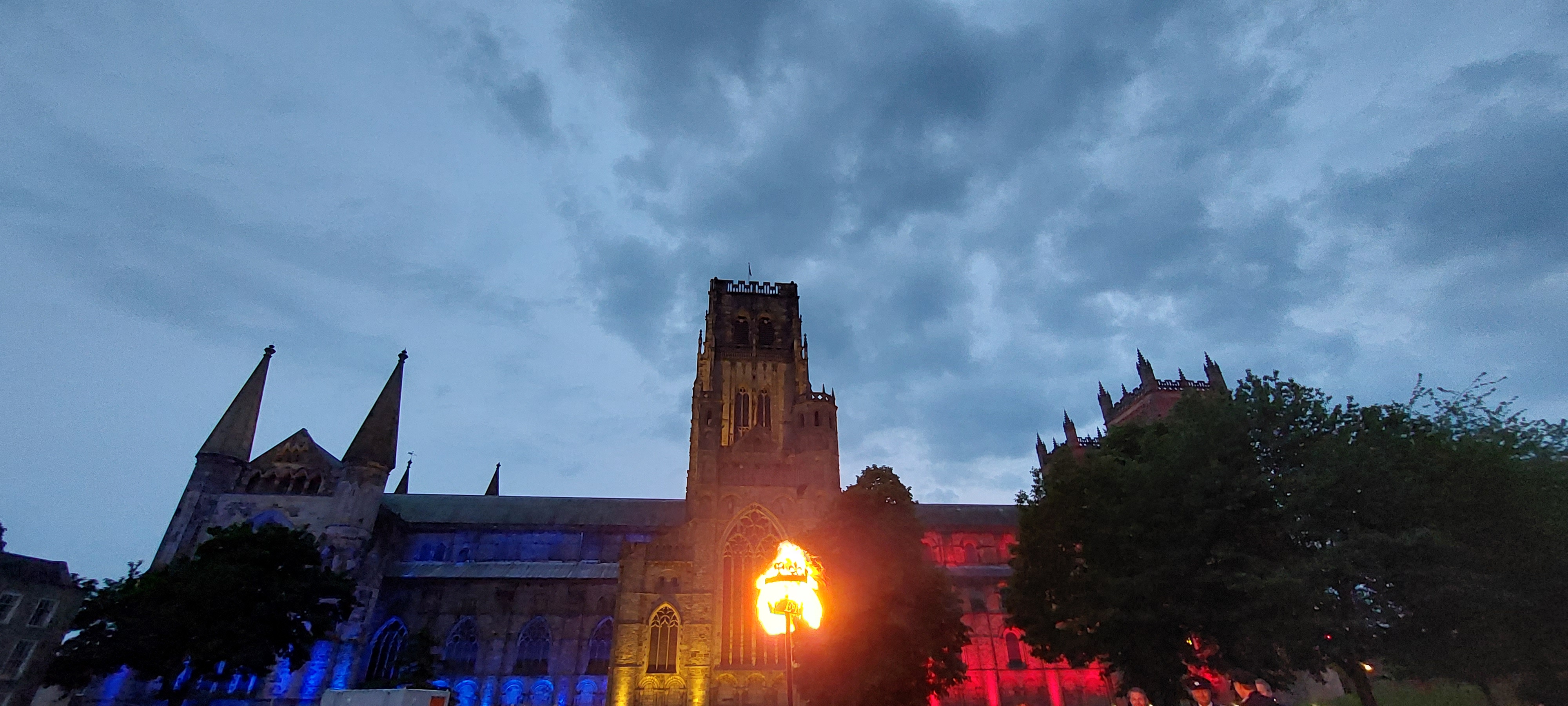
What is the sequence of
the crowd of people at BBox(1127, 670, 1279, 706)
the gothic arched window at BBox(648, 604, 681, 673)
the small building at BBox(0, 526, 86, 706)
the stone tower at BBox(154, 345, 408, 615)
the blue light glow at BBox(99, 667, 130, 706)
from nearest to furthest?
the crowd of people at BBox(1127, 670, 1279, 706), the small building at BBox(0, 526, 86, 706), the blue light glow at BBox(99, 667, 130, 706), the gothic arched window at BBox(648, 604, 681, 673), the stone tower at BBox(154, 345, 408, 615)

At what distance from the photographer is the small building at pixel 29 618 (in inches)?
1268

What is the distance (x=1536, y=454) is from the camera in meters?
21.4

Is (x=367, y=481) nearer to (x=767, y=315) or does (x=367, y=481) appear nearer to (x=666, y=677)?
(x=666, y=677)

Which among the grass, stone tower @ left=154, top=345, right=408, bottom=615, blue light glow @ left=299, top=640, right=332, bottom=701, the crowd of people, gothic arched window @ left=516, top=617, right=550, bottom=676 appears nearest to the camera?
the crowd of people

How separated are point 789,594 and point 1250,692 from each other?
18.7 m

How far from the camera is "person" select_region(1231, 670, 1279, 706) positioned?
16172 mm

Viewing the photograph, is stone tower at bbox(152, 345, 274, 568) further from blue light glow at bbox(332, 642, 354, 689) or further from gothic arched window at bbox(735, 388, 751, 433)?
gothic arched window at bbox(735, 388, 751, 433)

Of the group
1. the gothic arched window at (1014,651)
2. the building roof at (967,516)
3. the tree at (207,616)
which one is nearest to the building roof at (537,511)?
the tree at (207,616)

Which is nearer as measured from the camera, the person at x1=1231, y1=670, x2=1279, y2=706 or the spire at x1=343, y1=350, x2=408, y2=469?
the person at x1=1231, y1=670, x2=1279, y2=706

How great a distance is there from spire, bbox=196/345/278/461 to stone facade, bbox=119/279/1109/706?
0.11 metres

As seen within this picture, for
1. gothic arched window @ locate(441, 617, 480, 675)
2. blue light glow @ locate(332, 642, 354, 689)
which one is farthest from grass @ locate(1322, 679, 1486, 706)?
blue light glow @ locate(332, 642, 354, 689)

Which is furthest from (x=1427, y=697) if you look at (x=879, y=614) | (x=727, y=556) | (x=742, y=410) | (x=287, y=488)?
(x=287, y=488)

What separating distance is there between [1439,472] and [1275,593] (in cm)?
654

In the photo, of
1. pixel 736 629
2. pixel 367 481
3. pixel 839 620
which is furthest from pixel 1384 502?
pixel 367 481
